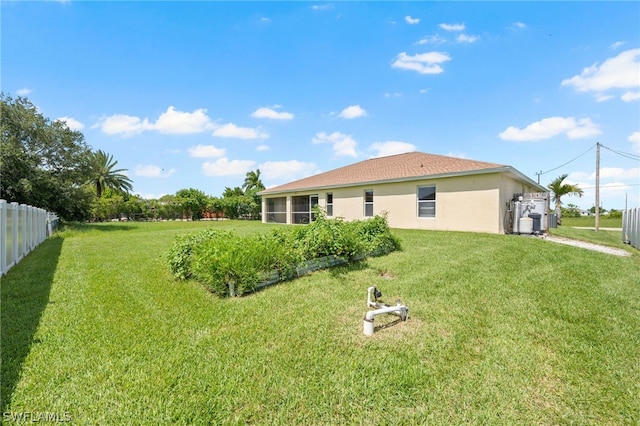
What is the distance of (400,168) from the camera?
606 inches

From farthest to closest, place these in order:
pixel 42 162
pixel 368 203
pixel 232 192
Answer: pixel 232 192, pixel 42 162, pixel 368 203

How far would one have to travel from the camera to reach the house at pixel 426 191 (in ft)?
36.5

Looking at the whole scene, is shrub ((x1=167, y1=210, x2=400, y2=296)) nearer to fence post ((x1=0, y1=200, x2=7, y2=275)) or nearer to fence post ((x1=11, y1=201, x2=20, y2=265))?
fence post ((x1=0, y1=200, x2=7, y2=275))

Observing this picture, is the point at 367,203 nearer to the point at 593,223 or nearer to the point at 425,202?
the point at 425,202

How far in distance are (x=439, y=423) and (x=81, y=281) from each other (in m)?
6.16

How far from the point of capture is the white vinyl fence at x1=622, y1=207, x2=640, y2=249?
33.9ft

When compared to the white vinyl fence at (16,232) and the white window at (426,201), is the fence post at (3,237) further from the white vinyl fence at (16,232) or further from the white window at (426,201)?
the white window at (426,201)

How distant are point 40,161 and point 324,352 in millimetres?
24947

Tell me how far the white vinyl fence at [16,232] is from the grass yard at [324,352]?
1295 millimetres

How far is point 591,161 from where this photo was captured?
1905 cm

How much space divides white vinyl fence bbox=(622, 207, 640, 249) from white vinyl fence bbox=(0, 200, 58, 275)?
715 inches

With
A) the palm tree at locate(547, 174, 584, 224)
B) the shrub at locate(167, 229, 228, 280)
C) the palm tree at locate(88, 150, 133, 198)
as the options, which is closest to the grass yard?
the shrub at locate(167, 229, 228, 280)

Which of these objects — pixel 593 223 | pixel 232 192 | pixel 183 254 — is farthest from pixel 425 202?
pixel 232 192

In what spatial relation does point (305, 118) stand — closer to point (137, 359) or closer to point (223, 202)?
point (137, 359)
